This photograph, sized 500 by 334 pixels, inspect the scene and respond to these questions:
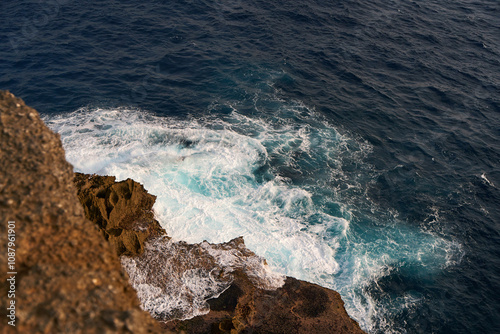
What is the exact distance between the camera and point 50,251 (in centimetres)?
919

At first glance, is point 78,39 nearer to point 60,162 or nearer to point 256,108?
point 256,108

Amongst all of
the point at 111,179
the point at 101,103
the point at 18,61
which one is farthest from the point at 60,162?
the point at 18,61

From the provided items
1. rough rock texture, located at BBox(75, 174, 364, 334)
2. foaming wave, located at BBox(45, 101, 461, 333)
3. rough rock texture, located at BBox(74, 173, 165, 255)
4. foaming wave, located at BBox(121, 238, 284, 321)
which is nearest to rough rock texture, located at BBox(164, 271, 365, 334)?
rough rock texture, located at BBox(75, 174, 364, 334)

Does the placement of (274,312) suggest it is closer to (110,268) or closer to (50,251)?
(110,268)

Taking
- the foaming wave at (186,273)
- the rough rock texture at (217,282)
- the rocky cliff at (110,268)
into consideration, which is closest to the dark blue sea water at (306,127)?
the foaming wave at (186,273)

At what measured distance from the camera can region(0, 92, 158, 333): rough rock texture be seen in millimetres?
7926

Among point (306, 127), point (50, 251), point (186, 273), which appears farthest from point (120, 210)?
point (306, 127)

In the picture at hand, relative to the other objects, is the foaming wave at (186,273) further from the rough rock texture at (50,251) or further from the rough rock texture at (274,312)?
the rough rock texture at (50,251)

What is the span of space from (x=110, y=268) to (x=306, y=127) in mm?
26357

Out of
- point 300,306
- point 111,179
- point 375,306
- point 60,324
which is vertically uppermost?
point 60,324

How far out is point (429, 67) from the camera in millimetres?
42688

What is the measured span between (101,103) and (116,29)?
54.6 feet

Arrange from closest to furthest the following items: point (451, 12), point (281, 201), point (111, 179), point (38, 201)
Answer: point (38, 201), point (111, 179), point (281, 201), point (451, 12)

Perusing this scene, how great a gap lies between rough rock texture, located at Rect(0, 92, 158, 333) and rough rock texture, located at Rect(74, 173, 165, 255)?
9177 mm
